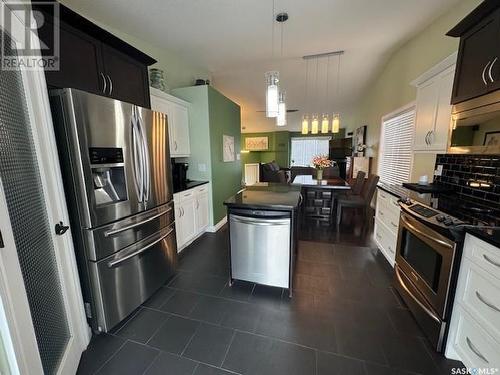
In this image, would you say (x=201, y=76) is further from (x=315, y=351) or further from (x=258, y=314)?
(x=315, y=351)

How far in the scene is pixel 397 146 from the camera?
3551 mm

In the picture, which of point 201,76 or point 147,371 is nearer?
point 147,371

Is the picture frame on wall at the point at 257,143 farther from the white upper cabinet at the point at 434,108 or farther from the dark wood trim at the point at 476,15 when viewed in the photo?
the dark wood trim at the point at 476,15

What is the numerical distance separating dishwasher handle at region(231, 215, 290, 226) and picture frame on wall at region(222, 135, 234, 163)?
6.86 ft

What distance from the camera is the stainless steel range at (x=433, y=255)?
1.32 m

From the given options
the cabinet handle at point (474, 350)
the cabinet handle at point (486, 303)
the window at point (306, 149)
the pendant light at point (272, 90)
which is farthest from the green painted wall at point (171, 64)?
the window at point (306, 149)

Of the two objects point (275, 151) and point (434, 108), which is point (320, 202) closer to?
point (434, 108)

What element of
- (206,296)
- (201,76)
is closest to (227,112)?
(201,76)

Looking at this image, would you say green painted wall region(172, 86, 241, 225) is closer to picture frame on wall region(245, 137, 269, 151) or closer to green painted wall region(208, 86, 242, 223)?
green painted wall region(208, 86, 242, 223)

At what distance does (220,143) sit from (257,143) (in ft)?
22.7

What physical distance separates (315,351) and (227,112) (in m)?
3.70

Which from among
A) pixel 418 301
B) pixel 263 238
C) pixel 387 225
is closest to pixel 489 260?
pixel 418 301

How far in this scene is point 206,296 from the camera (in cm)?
203

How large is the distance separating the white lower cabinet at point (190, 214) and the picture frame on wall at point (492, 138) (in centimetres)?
302
